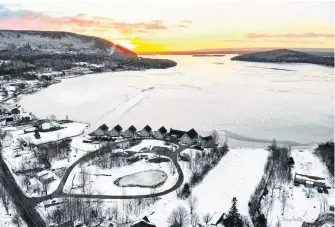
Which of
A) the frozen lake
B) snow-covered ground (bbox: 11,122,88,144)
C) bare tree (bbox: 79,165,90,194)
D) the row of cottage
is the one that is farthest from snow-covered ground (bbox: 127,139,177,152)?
snow-covered ground (bbox: 11,122,88,144)

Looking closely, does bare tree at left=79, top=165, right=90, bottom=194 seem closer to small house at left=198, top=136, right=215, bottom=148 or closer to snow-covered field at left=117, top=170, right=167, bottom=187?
snow-covered field at left=117, top=170, right=167, bottom=187

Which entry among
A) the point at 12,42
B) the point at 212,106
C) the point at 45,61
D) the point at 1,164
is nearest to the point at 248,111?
the point at 212,106

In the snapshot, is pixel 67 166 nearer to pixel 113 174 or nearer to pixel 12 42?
pixel 113 174

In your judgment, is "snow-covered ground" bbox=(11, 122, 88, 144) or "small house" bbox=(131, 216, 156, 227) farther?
"snow-covered ground" bbox=(11, 122, 88, 144)

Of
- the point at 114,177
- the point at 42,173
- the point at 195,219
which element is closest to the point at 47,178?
the point at 42,173

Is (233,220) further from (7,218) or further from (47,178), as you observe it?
(47,178)
